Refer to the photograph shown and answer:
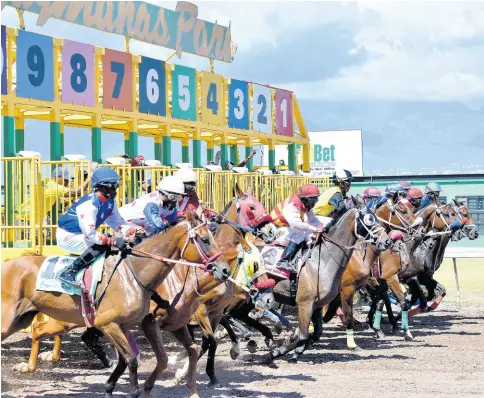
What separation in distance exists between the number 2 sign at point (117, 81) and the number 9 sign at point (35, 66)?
1.47 meters

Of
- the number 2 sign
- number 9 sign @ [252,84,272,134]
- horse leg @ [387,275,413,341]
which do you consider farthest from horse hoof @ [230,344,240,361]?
number 9 sign @ [252,84,272,134]

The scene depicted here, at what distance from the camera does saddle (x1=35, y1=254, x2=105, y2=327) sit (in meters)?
9.07

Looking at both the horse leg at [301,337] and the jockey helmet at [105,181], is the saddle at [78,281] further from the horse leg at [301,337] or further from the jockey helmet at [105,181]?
the horse leg at [301,337]

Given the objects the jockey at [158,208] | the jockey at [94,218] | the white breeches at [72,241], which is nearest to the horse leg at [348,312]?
the jockey at [158,208]

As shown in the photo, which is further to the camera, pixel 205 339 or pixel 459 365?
pixel 459 365

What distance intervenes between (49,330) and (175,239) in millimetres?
2493

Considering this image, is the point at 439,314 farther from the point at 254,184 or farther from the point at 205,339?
the point at 205,339

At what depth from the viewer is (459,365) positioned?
12.1 meters

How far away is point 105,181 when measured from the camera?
9.20m

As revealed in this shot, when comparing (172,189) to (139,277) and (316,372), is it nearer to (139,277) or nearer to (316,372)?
(139,277)

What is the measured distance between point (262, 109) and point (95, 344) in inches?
430

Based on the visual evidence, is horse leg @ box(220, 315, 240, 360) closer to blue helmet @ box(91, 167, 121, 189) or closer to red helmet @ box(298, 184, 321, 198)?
red helmet @ box(298, 184, 321, 198)

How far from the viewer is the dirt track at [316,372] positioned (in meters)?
10.2

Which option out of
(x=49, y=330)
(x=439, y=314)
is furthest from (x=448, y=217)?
(x=49, y=330)
